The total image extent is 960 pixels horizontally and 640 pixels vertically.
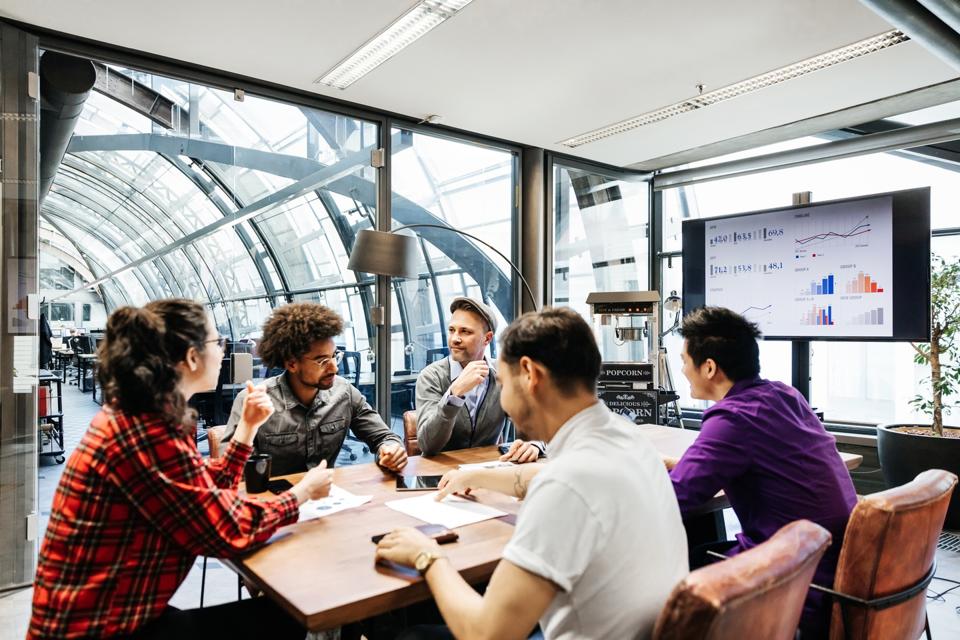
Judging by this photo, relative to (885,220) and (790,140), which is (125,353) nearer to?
(885,220)

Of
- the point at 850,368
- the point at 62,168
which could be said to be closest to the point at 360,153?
the point at 62,168

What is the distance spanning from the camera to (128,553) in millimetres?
1271

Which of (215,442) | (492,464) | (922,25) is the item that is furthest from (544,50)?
(215,442)

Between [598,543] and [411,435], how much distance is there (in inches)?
78.7

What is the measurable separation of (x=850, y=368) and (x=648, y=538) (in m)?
5.04

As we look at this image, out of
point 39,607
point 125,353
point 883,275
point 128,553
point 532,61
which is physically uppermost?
point 532,61

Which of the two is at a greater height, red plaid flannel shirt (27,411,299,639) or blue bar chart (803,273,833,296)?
blue bar chart (803,273,833,296)

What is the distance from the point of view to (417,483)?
80.4 inches

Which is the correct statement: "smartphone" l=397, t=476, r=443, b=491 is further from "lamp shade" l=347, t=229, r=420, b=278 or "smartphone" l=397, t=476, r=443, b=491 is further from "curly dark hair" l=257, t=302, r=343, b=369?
"lamp shade" l=347, t=229, r=420, b=278

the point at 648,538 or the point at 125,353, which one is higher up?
the point at 125,353

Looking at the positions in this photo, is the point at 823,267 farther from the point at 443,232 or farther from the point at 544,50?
the point at 443,232

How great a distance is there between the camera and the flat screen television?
4.20m

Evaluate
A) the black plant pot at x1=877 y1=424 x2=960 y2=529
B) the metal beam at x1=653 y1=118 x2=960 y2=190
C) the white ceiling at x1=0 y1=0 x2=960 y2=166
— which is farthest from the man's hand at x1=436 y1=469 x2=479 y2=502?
the metal beam at x1=653 y1=118 x2=960 y2=190

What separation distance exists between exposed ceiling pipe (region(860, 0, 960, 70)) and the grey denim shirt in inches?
112
